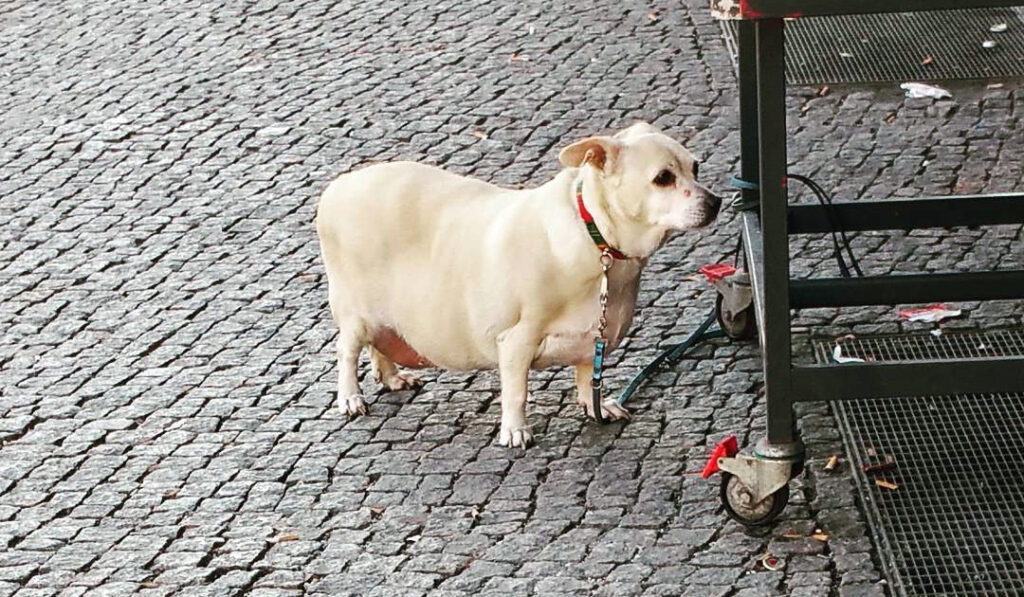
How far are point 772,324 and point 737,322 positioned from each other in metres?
1.58

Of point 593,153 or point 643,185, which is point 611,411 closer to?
point 643,185

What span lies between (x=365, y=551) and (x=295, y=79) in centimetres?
524

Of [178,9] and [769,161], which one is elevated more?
[769,161]

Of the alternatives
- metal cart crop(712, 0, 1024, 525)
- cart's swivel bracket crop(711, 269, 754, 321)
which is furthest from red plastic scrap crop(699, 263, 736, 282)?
metal cart crop(712, 0, 1024, 525)

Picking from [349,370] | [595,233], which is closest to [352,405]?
[349,370]

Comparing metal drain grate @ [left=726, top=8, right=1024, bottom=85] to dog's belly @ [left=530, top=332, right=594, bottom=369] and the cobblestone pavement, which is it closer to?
the cobblestone pavement

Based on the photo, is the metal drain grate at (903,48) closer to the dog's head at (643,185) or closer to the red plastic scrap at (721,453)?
the dog's head at (643,185)

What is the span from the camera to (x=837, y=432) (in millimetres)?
5977

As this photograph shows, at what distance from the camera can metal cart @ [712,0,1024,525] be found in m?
4.82

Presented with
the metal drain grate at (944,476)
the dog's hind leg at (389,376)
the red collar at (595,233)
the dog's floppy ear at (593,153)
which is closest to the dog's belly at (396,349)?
the dog's hind leg at (389,376)

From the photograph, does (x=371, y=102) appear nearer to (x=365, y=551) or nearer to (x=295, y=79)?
(x=295, y=79)

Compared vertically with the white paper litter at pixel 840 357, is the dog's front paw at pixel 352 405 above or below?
above

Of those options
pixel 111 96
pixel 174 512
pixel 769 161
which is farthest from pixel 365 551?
pixel 111 96

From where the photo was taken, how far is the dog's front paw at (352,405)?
20.6ft
